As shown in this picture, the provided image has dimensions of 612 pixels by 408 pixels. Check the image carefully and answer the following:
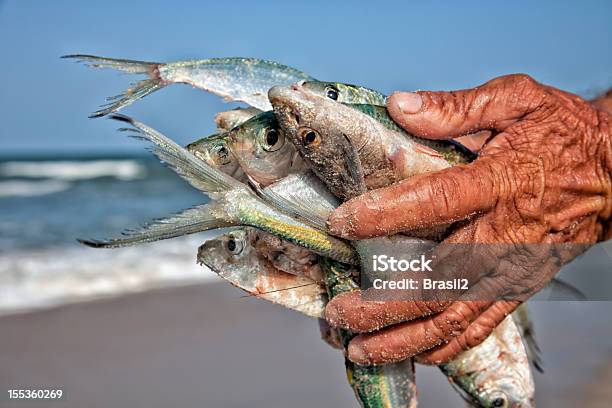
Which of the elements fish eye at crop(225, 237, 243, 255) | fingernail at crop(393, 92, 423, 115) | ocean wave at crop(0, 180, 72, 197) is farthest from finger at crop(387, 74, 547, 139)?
ocean wave at crop(0, 180, 72, 197)

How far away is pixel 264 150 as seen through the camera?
2.22 m

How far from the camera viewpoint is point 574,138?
97.1 inches

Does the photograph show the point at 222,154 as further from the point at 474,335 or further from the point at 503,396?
the point at 503,396

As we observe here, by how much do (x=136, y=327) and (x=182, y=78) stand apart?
453 cm

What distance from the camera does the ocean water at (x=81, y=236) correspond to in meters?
7.89

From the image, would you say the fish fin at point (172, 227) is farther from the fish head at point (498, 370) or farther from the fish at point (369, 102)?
the fish head at point (498, 370)

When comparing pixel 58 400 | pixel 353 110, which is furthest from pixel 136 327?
pixel 353 110

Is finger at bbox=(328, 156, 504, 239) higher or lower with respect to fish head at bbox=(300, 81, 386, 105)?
lower

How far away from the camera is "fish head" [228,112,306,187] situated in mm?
2215

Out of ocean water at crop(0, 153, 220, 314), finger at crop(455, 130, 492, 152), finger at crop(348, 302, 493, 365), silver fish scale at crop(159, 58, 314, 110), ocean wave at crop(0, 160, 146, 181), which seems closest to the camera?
finger at crop(348, 302, 493, 365)

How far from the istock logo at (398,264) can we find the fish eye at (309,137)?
439 mm

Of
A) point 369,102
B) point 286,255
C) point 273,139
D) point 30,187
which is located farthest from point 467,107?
point 30,187

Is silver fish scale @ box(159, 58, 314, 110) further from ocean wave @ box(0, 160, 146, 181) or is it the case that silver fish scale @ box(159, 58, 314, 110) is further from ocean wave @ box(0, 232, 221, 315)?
ocean wave @ box(0, 160, 146, 181)

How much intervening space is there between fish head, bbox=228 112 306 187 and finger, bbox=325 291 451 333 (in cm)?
49
